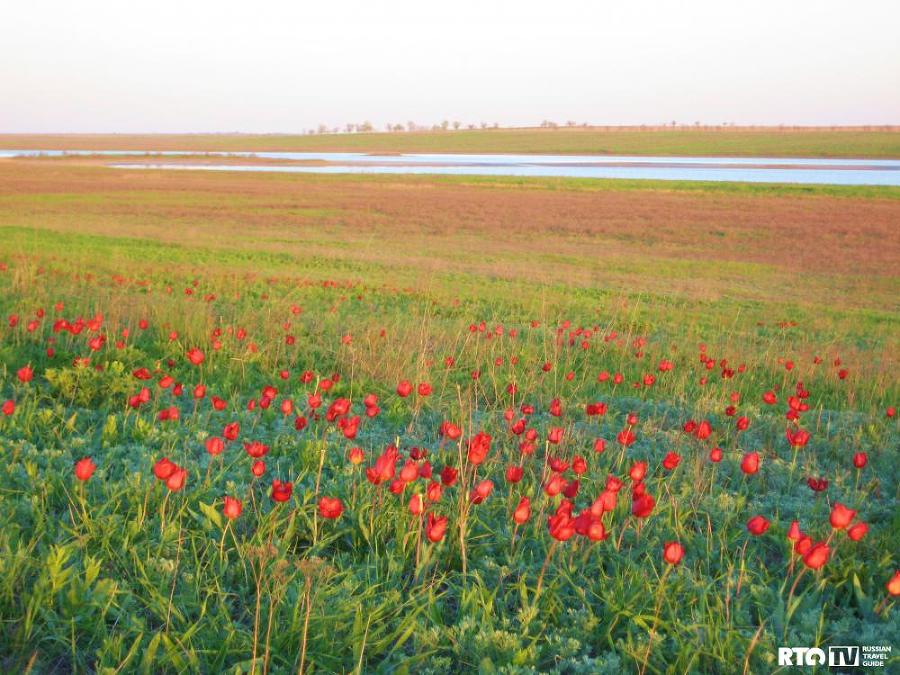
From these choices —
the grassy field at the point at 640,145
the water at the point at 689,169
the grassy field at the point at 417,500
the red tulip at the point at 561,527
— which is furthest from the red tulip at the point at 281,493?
the grassy field at the point at 640,145

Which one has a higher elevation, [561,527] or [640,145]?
[640,145]

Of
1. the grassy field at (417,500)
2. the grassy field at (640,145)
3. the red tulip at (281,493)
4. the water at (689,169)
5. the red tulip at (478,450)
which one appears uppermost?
the grassy field at (640,145)

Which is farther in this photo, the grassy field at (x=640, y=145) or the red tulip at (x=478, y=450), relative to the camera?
the grassy field at (x=640, y=145)

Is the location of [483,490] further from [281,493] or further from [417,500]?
[281,493]

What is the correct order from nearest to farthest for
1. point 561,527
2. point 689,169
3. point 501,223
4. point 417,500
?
point 561,527 < point 417,500 < point 501,223 < point 689,169

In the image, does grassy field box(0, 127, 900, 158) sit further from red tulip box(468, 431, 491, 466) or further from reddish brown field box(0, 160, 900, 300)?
red tulip box(468, 431, 491, 466)

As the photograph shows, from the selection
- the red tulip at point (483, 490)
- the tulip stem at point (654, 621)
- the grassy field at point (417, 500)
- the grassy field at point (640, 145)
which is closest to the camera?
the tulip stem at point (654, 621)

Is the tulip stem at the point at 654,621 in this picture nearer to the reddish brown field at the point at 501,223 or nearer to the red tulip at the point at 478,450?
the red tulip at the point at 478,450

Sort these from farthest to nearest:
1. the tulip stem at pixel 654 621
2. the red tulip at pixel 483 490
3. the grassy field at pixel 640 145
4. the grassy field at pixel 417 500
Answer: the grassy field at pixel 640 145
the red tulip at pixel 483 490
the grassy field at pixel 417 500
the tulip stem at pixel 654 621

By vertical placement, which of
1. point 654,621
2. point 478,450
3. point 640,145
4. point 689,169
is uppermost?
point 640,145

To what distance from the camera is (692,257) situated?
852 inches

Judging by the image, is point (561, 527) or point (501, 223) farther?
point (501, 223)

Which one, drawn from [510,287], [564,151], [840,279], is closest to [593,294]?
[510,287]

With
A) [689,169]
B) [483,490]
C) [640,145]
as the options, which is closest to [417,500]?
[483,490]
